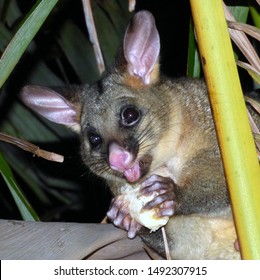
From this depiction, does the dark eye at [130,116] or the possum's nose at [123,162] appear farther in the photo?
the dark eye at [130,116]

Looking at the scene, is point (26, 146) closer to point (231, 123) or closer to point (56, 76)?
point (231, 123)

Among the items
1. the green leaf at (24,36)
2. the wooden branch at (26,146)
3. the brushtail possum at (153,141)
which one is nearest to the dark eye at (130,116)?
the brushtail possum at (153,141)

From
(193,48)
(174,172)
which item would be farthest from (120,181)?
(193,48)

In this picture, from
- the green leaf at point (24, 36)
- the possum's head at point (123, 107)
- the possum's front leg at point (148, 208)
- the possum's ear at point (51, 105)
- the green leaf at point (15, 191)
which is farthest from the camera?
the possum's ear at point (51, 105)

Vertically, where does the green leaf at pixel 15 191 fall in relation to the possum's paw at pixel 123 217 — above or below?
above

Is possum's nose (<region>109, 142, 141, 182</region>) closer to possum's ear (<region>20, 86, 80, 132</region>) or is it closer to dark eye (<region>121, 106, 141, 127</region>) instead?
dark eye (<region>121, 106, 141, 127</region>)

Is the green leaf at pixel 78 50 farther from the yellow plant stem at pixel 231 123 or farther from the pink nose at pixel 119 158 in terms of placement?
the yellow plant stem at pixel 231 123
